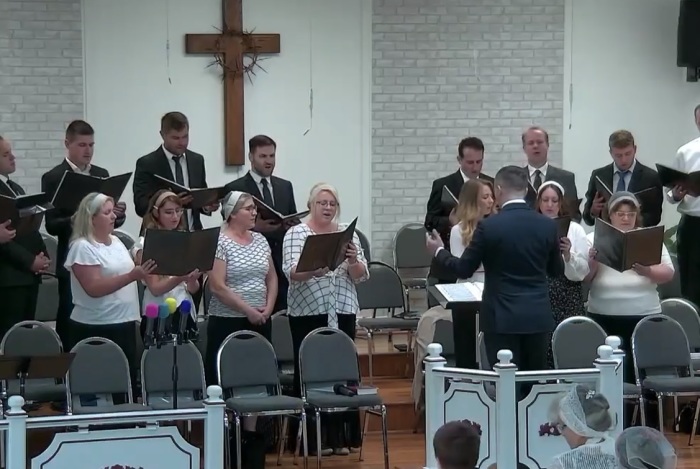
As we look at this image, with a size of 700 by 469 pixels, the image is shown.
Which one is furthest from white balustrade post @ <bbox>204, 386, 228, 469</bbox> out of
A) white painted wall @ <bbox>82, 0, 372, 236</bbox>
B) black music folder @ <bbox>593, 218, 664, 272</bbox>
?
white painted wall @ <bbox>82, 0, 372, 236</bbox>

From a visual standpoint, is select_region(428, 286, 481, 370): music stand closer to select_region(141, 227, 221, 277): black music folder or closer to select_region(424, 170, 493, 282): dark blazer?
select_region(424, 170, 493, 282): dark blazer

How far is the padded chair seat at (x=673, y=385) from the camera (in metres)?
7.57

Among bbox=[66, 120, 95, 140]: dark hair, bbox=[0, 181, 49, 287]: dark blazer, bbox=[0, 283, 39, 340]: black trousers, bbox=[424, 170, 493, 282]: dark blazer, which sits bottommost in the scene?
bbox=[0, 283, 39, 340]: black trousers

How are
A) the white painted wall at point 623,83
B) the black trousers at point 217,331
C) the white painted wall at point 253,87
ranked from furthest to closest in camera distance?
the white painted wall at point 623,83, the white painted wall at point 253,87, the black trousers at point 217,331

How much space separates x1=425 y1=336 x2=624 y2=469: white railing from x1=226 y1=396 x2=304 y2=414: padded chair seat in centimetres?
85

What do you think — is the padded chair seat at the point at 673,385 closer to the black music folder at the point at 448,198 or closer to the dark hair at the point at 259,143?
the black music folder at the point at 448,198

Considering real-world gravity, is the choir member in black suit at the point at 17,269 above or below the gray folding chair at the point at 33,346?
above

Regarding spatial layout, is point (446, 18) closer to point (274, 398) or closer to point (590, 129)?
point (590, 129)

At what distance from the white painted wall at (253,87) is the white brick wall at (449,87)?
175 mm

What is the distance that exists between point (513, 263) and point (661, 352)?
1.88 meters

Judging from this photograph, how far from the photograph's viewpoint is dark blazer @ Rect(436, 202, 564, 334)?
6297mm

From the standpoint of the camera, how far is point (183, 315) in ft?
20.7

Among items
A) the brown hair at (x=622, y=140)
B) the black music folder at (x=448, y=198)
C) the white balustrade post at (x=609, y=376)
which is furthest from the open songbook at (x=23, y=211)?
the brown hair at (x=622, y=140)

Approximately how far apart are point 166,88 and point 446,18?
239 cm
